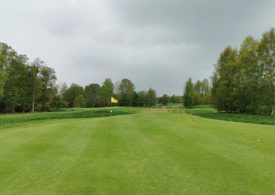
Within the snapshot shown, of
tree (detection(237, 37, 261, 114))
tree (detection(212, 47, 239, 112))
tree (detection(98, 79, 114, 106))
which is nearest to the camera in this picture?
tree (detection(237, 37, 261, 114))

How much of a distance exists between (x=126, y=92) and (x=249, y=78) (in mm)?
59646

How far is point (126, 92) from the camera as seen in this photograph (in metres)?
88.7

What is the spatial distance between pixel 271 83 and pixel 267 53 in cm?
473

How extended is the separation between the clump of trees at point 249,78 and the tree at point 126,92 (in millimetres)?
47359

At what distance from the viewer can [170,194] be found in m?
3.95

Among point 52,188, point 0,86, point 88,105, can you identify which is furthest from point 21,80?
point 52,188

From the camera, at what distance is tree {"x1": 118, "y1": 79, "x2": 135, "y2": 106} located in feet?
275

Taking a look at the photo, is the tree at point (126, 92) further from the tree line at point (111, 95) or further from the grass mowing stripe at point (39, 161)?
the grass mowing stripe at point (39, 161)

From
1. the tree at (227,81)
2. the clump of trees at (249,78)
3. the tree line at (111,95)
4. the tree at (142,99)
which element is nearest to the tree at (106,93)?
the tree line at (111,95)

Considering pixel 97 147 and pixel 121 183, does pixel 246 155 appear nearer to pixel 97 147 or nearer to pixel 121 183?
pixel 121 183

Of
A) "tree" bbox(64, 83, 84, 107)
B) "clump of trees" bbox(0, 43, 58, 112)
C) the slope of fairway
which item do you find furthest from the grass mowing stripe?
"tree" bbox(64, 83, 84, 107)

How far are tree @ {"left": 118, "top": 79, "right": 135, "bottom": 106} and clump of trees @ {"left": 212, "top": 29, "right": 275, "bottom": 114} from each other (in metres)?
47.4

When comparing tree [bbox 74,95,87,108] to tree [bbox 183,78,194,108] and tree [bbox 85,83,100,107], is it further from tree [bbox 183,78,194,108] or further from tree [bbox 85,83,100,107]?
tree [bbox 183,78,194,108]

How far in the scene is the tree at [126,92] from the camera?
275 feet
